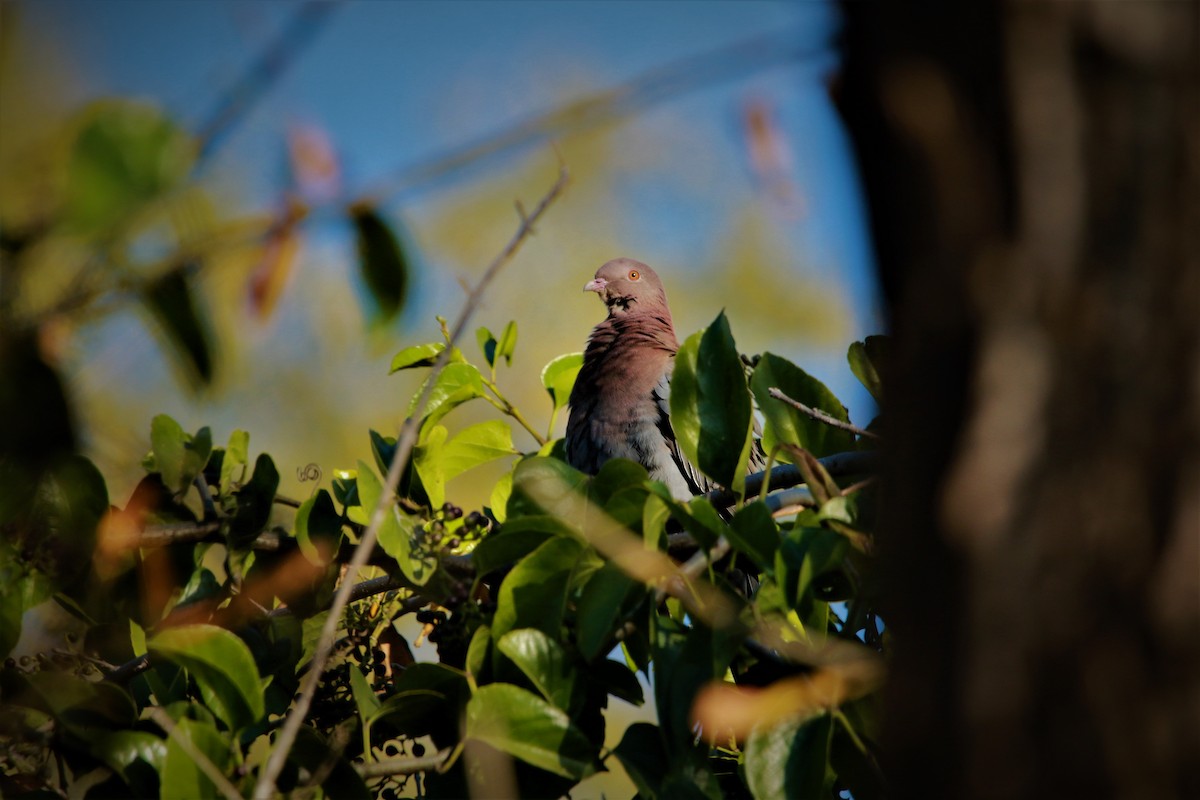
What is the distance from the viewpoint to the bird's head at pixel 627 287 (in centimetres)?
436

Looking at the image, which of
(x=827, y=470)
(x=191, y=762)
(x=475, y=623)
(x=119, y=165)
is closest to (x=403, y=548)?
(x=475, y=623)

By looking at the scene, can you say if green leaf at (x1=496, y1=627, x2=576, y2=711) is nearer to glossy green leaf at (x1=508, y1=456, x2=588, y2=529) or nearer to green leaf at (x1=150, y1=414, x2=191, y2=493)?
glossy green leaf at (x1=508, y1=456, x2=588, y2=529)

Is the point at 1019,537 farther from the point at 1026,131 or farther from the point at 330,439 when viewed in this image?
the point at 330,439

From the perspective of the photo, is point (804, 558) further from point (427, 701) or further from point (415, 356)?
point (415, 356)

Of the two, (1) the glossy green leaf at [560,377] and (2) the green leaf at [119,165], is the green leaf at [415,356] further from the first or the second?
(2) the green leaf at [119,165]

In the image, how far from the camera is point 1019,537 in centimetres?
62

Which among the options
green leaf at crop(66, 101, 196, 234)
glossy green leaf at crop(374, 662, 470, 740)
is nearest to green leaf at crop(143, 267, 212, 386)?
green leaf at crop(66, 101, 196, 234)

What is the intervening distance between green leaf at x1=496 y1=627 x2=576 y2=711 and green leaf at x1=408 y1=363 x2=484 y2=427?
69 centimetres

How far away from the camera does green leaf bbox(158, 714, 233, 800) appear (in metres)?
1.09

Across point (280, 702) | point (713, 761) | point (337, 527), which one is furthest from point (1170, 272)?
point (280, 702)

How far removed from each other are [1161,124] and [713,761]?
1060 millimetres

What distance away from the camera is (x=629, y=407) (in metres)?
3.54

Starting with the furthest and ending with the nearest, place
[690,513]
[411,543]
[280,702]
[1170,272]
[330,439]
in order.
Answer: [330,439], [280,702], [411,543], [690,513], [1170,272]

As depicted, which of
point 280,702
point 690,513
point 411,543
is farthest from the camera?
point 280,702
